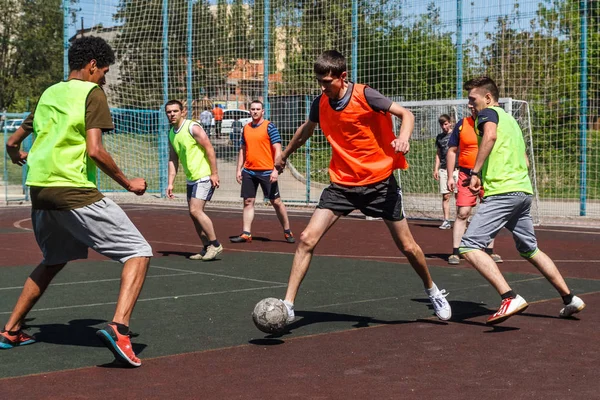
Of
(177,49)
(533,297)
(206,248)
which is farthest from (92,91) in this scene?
(177,49)

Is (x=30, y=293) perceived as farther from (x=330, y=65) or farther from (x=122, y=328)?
(x=330, y=65)

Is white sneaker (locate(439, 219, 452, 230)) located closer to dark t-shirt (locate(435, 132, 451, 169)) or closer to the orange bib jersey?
dark t-shirt (locate(435, 132, 451, 169))

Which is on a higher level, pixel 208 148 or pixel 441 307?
pixel 208 148

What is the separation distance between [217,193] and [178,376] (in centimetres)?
2008

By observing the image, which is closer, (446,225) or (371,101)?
(371,101)

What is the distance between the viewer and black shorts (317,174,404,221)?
7500 mm

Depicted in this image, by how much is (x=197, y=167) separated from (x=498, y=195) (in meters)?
5.41

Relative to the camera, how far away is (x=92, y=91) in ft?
20.6

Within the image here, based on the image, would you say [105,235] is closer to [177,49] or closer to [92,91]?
[92,91]

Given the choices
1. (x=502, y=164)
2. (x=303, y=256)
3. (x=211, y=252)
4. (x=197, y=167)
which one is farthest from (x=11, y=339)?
(x=197, y=167)

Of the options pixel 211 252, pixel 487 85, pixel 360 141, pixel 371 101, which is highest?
pixel 487 85

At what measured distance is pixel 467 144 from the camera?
37.8 ft

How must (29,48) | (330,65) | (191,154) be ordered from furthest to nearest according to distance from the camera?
1. (29,48)
2. (191,154)
3. (330,65)

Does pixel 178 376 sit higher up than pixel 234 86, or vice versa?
Answer: pixel 234 86
